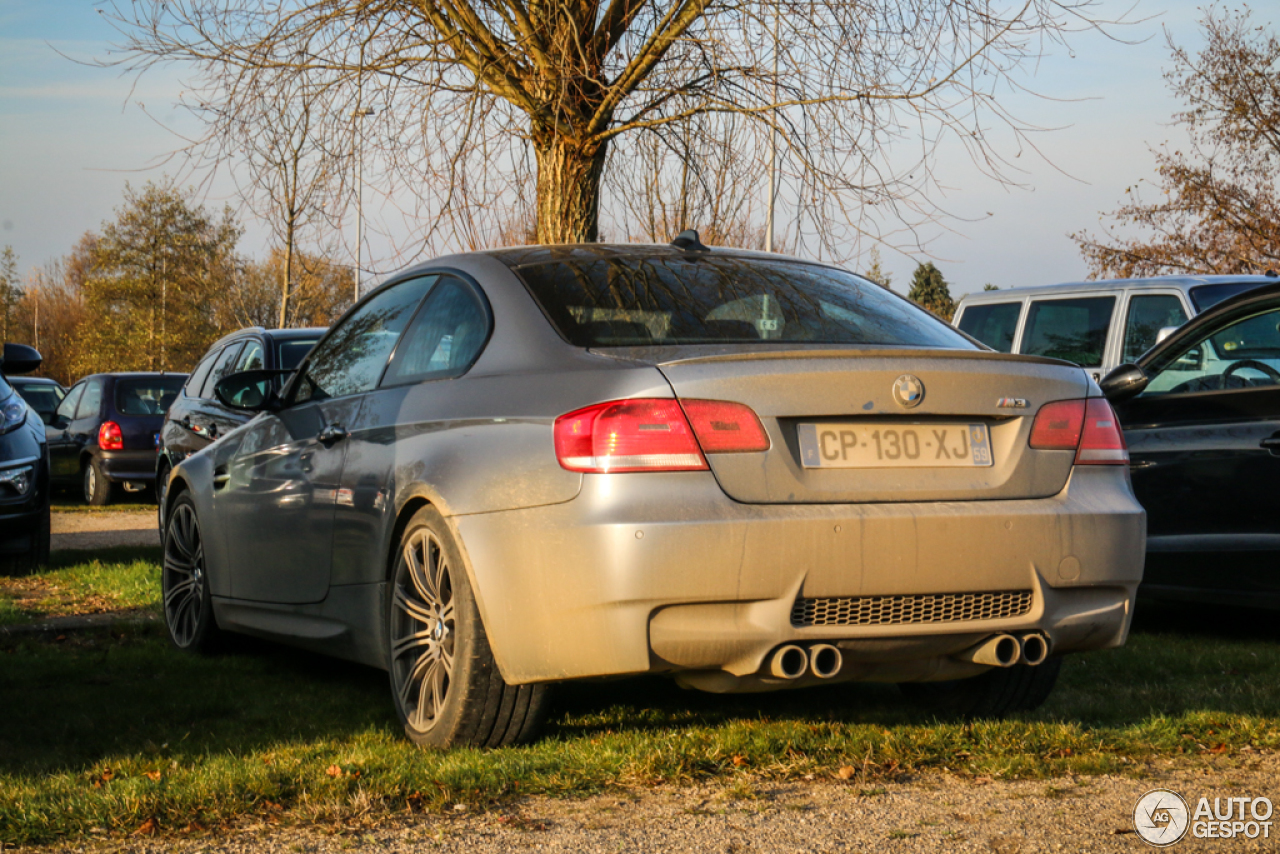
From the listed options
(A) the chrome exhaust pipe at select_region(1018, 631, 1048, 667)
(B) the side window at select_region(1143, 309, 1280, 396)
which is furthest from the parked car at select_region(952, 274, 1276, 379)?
(A) the chrome exhaust pipe at select_region(1018, 631, 1048, 667)

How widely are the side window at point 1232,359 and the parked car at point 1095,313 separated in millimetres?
3298

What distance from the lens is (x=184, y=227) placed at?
55.1m

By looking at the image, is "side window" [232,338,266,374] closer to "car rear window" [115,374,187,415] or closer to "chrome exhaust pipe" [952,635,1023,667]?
"car rear window" [115,374,187,415]

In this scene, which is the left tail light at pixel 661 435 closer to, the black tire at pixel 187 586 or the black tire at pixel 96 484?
the black tire at pixel 187 586

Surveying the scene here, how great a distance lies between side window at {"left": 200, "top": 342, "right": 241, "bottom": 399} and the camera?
36.7ft

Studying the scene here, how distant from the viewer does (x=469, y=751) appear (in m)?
4.07

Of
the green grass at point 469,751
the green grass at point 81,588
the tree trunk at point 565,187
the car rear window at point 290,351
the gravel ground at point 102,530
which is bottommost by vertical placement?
the gravel ground at point 102,530

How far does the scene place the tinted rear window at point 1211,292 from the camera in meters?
10.4

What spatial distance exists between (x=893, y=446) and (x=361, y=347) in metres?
2.38

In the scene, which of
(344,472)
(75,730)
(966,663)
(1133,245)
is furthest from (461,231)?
(1133,245)

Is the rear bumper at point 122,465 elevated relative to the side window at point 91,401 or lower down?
lower down

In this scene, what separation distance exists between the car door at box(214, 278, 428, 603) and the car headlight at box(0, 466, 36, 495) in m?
3.59

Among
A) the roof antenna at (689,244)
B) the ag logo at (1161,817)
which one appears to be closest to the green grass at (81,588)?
the roof antenna at (689,244)

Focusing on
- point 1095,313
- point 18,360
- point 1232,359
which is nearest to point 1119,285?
point 1095,313
